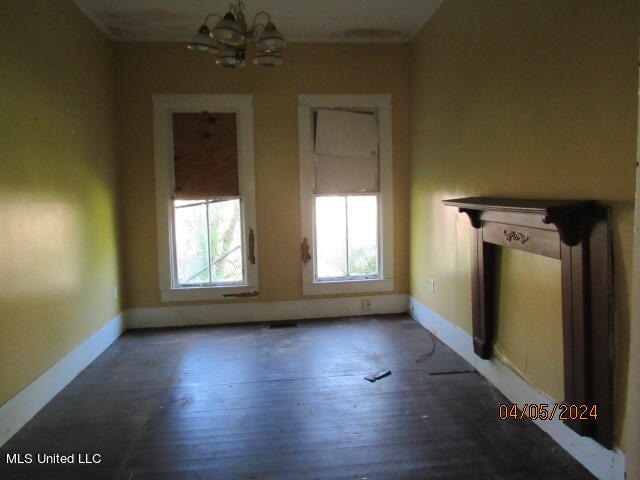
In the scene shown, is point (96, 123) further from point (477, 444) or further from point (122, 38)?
point (477, 444)

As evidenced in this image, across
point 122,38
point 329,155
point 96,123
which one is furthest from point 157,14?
point 329,155

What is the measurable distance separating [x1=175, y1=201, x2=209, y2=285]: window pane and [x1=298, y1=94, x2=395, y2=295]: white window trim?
3.32ft

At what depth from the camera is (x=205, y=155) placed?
4.29 metres

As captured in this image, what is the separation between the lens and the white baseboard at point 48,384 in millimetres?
2346

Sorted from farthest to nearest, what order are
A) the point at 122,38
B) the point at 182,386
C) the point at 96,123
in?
the point at 122,38 → the point at 96,123 → the point at 182,386

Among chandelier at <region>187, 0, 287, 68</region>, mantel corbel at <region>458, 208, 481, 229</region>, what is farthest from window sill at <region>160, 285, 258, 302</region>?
mantel corbel at <region>458, 208, 481, 229</region>

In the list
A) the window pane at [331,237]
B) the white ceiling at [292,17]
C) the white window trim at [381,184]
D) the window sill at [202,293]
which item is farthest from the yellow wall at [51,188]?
the window pane at [331,237]

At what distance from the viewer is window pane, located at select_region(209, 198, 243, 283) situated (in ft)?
14.4

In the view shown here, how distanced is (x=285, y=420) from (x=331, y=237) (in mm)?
2338

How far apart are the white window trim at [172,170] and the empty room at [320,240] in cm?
2

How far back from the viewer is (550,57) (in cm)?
218

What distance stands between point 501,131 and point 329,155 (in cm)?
205

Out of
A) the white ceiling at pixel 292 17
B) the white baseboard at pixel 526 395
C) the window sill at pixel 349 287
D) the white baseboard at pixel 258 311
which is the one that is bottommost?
the white baseboard at pixel 526 395
